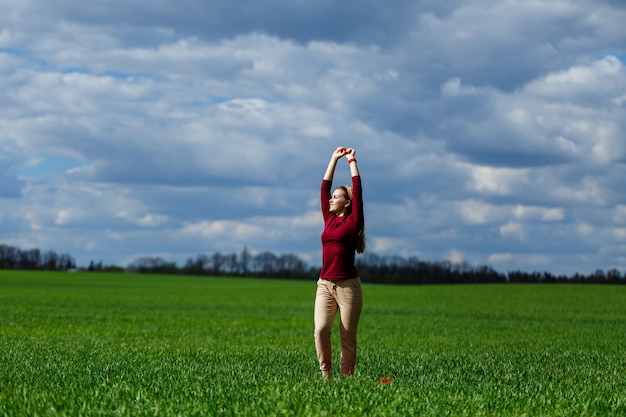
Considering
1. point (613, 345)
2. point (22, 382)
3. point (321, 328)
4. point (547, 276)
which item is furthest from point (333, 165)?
point (547, 276)

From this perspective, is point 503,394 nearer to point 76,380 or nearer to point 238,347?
point 76,380

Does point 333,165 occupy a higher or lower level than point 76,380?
higher

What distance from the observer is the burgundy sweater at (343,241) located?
11383 millimetres

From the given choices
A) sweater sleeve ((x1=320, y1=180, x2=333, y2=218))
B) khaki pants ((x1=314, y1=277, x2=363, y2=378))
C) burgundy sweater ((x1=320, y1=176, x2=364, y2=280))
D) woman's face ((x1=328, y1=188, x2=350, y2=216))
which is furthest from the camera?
sweater sleeve ((x1=320, y1=180, x2=333, y2=218))

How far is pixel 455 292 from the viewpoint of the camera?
73.6 metres

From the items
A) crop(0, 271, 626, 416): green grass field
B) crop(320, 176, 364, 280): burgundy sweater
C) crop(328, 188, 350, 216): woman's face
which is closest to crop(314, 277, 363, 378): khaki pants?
crop(320, 176, 364, 280): burgundy sweater

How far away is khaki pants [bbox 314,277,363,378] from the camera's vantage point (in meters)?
11.6

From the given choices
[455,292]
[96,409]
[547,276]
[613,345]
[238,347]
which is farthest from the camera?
[547,276]

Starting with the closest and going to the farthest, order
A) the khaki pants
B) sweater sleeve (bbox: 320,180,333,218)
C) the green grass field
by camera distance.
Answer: the green grass field → the khaki pants → sweater sleeve (bbox: 320,180,333,218)

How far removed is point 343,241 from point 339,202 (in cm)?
63

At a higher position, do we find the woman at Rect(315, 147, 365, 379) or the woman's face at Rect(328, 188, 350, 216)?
the woman's face at Rect(328, 188, 350, 216)

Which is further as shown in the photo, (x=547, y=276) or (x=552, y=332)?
(x=547, y=276)

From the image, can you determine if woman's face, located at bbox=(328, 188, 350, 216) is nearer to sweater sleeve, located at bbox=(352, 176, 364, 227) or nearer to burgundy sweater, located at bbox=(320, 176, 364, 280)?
burgundy sweater, located at bbox=(320, 176, 364, 280)

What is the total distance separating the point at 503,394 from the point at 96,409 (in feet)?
18.5
